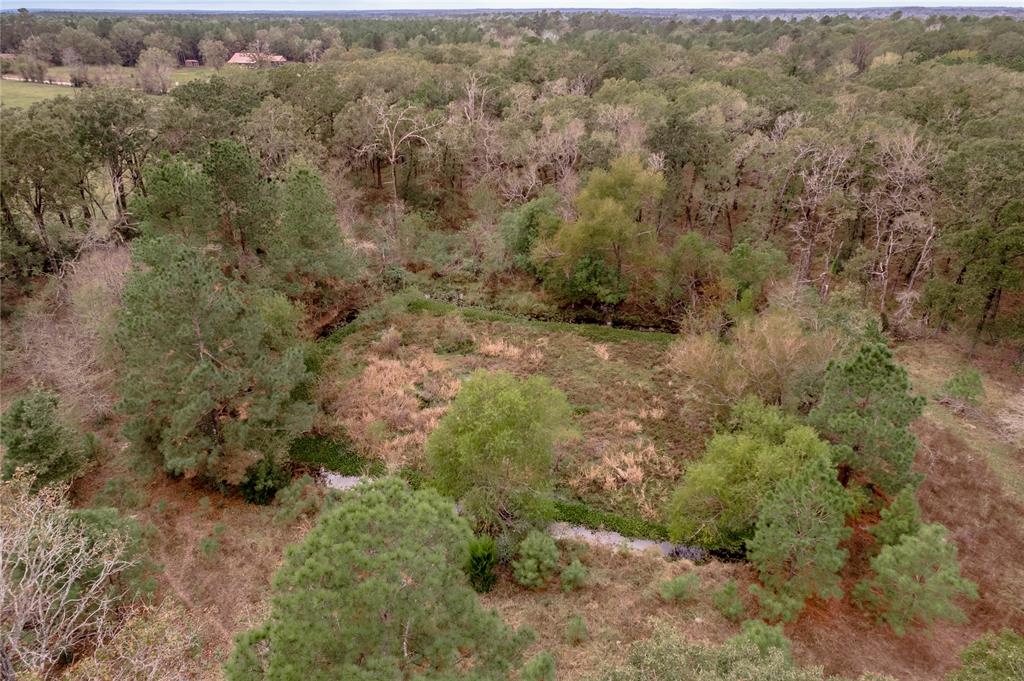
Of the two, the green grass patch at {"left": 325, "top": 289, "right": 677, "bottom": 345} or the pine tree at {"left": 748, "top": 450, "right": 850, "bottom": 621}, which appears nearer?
the pine tree at {"left": 748, "top": 450, "right": 850, "bottom": 621}

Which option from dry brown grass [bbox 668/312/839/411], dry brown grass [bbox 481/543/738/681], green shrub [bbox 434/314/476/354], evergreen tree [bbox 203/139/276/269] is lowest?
dry brown grass [bbox 481/543/738/681]

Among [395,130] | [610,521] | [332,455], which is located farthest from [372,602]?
[395,130]

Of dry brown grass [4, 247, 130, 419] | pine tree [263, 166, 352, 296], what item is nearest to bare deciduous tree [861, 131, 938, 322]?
pine tree [263, 166, 352, 296]

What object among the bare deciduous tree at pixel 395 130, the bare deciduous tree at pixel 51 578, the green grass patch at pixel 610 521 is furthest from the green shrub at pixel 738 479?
the bare deciduous tree at pixel 395 130

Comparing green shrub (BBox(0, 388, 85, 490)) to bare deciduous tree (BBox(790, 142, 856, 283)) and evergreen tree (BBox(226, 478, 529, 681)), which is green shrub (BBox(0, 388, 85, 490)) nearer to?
evergreen tree (BBox(226, 478, 529, 681))

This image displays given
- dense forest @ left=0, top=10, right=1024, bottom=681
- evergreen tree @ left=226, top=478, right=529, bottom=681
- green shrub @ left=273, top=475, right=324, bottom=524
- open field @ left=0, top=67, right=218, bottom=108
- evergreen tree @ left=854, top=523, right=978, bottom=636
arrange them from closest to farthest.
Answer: evergreen tree @ left=226, top=478, right=529, bottom=681 → dense forest @ left=0, top=10, right=1024, bottom=681 → evergreen tree @ left=854, top=523, right=978, bottom=636 → green shrub @ left=273, top=475, right=324, bottom=524 → open field @ left=0, top=67, right=218, bottom=108

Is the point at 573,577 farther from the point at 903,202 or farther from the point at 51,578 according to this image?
the point at 903,202

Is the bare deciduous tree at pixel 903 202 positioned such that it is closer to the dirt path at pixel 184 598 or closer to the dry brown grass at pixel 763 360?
the dry brown grass at pixel 763 360
